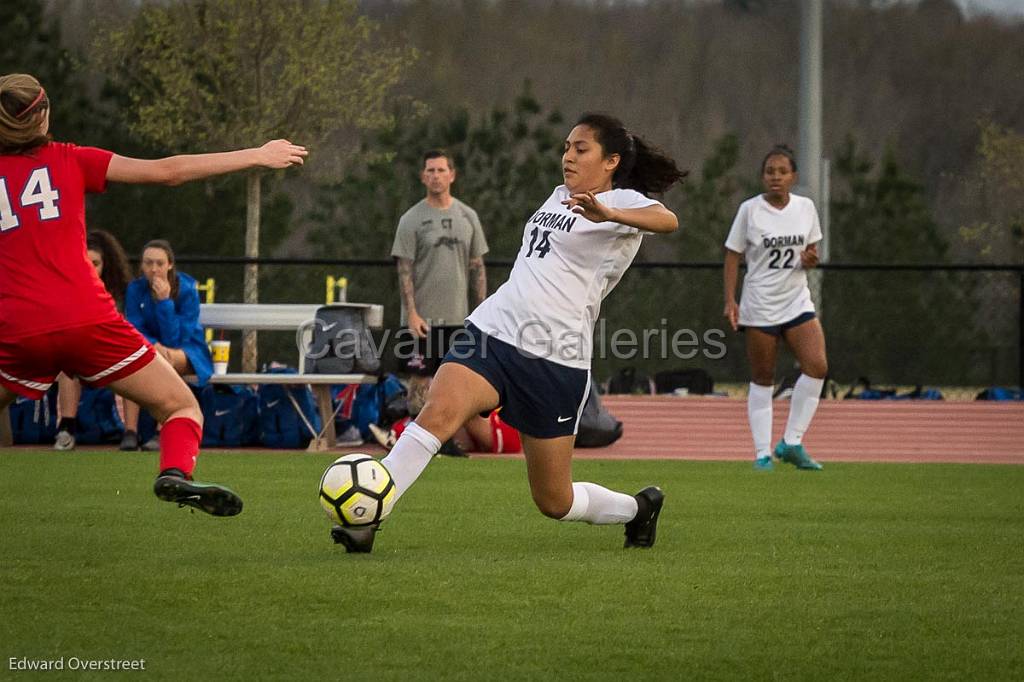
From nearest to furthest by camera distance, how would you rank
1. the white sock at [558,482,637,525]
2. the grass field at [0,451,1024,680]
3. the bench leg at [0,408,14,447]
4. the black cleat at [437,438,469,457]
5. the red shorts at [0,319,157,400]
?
the grass field at [0,451,1024,680] < the red shorts at [0,319,157,400] < the white sock at [558,482,637,525] < the black cleat at [437,438,469,457] < the bench leg at [0,408,14,447]

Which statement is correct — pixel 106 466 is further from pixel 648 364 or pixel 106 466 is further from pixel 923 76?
pixel 923 76

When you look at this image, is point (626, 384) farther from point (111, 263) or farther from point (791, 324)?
point (111, 263)

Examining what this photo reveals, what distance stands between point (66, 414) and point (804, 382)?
560 cm

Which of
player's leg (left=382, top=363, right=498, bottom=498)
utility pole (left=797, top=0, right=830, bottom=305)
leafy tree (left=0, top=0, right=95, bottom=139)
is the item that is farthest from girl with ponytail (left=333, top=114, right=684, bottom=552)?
leafy tree (left=0, top=0, right=95, bottom=139)

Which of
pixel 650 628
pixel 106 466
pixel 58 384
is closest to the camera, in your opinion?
pixel 650 628

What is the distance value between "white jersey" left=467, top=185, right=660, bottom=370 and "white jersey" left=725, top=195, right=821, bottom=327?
4700 mm

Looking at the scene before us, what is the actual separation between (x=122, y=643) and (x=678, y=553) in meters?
2.60

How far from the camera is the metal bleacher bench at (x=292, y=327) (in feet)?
39.9

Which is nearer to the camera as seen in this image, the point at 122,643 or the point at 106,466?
the point at 122,643

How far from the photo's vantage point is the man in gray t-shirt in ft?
37.3

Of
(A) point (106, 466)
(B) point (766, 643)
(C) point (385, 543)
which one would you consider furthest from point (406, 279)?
(B) point (766, 643)

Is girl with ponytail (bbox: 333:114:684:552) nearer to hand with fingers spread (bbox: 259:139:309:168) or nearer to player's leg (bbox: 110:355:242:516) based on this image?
player's leg (bbox: 110:355:242:516)

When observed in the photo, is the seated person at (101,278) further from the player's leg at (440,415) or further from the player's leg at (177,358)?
the player's leg at (440,415)

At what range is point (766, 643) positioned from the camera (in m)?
4.43
